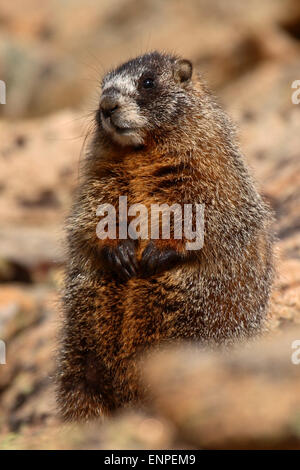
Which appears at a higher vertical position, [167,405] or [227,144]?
[227,144]

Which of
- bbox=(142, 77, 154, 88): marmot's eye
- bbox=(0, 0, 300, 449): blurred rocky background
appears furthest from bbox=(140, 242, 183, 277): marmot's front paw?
bbox=(142, 77, 154, 88): marmot's eye

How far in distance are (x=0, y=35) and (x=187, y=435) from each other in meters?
17.8

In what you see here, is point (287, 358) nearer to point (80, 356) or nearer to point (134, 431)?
point (134, 431)

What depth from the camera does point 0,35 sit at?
62.5 ft

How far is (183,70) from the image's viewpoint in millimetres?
6023

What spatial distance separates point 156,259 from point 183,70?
1.84 metres

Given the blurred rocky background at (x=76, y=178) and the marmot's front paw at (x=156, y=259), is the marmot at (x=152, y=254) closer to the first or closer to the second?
the marmot's front paw at (x=156, y=259)

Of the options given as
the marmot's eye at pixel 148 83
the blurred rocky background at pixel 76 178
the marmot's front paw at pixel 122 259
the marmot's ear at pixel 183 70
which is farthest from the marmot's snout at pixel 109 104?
the marmot's front paw at pixel 122 259

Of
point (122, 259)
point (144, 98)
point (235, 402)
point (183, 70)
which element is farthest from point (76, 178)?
point (235, 402)

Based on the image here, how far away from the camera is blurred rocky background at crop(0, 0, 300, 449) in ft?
9.42

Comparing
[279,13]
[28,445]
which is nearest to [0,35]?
[279,13]

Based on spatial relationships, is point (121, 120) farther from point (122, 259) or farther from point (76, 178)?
point (76, 178)

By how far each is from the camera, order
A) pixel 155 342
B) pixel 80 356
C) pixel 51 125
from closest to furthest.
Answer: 1. pixel 155 342
2. pixel 80 356
3. pixel 51 125

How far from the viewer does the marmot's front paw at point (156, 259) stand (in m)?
5.09
